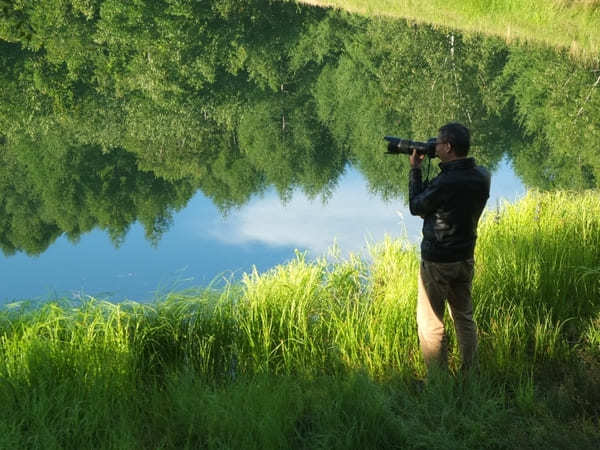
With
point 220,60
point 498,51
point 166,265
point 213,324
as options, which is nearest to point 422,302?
point 213,324

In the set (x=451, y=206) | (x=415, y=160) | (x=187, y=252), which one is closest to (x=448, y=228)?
(x=451, y=206)

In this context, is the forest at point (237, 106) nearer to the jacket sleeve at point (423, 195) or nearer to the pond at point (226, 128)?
the pond at point (226, 128)

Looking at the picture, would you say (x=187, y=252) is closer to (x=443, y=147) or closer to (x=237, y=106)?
(x=443, y=147)

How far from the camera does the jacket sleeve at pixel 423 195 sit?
15.9ft

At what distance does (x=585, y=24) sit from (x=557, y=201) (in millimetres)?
13978

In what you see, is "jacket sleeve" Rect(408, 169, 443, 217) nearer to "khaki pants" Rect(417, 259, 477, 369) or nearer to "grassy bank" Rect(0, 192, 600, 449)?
→ "khaki pants" Rect(417, 259, 477, 369)

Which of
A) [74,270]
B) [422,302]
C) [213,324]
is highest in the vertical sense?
[422,302]

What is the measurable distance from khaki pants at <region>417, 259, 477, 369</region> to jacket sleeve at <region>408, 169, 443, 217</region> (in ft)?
1.40

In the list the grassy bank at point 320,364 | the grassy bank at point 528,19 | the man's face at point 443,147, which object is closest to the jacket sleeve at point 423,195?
the man's face at point 443,147

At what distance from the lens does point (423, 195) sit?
4.88 meters

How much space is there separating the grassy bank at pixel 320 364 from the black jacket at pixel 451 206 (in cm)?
101

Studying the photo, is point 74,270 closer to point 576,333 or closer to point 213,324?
point 213,324

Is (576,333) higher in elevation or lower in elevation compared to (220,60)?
lower

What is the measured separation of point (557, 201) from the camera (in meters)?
9.72
